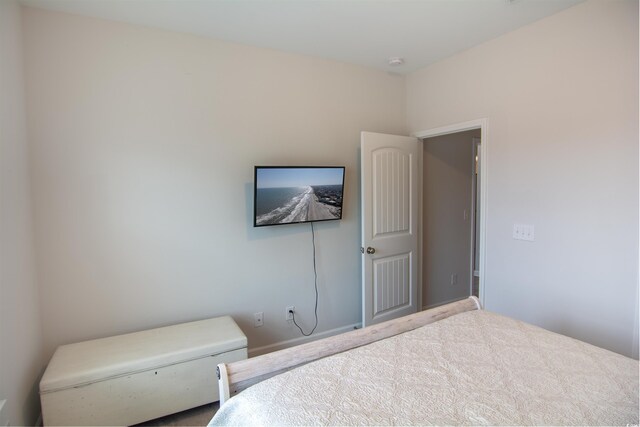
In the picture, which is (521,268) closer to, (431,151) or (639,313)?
(639,313)

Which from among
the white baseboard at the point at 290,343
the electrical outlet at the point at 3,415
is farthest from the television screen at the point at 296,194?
the electrical outlet at the point at 3,415

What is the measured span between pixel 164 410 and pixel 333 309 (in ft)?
5.19

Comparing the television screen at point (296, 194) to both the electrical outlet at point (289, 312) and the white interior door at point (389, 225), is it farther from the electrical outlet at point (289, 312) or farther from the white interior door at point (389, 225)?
the electrical outlet at point (289, 312)

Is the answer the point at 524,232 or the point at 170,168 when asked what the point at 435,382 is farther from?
the point at 170,168

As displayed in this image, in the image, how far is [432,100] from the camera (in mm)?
3230

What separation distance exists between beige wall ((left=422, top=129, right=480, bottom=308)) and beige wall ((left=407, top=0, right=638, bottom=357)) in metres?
0.92

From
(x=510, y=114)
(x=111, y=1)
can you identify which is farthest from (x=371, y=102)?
(x=111, y=1)

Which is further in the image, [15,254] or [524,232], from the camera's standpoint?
[524,232]

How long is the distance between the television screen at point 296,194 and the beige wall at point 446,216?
1.23m

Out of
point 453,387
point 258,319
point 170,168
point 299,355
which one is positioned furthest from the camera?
point 258,319

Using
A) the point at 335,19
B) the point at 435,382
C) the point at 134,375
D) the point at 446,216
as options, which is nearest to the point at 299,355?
the point at 435,382

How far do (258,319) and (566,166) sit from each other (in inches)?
98.4

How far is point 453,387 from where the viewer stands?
1.32 meters

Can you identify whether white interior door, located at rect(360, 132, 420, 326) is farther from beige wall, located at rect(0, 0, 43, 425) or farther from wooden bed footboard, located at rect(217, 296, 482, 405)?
beige wall, located at rect(0, 0, 43, 425)
